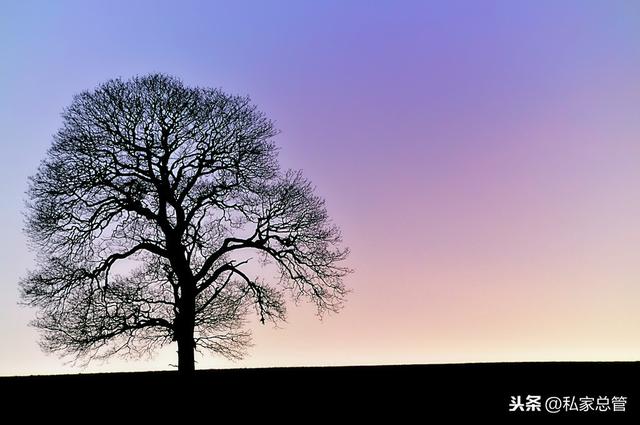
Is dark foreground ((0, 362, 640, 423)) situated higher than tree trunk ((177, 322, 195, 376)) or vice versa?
tree trunk ((177, 322, 195, 376))

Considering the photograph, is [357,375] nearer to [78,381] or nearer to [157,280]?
[78,381]

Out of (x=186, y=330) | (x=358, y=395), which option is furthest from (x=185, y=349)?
(x=358, y=395)

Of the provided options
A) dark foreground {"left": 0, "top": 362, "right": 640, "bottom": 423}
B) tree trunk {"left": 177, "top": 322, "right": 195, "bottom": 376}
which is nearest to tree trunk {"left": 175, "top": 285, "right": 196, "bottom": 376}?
tree trunk {"left": 177, "top": 322, "right": 195, "bottom": 376}

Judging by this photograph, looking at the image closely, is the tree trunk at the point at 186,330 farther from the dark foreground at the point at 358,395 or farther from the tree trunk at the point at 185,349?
the dark foreground at the point at 358,395

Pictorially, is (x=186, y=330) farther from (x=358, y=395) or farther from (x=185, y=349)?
(x=358, y=395)

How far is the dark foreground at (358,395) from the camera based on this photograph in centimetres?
1495

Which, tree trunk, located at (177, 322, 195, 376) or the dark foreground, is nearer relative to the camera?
the dark foreground

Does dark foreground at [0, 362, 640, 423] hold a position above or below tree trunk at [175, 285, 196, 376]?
below

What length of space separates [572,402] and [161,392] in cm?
1001

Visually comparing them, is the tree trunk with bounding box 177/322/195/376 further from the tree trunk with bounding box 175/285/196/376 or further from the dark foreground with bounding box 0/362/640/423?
the dark foreground with bounding box 0/362/640/423

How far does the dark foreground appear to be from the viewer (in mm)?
14945

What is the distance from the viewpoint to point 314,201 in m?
25.9

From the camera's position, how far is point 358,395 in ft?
53.3

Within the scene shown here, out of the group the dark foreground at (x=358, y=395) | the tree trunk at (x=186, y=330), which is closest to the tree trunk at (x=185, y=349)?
the tree trunk at (x=186, y=330)
